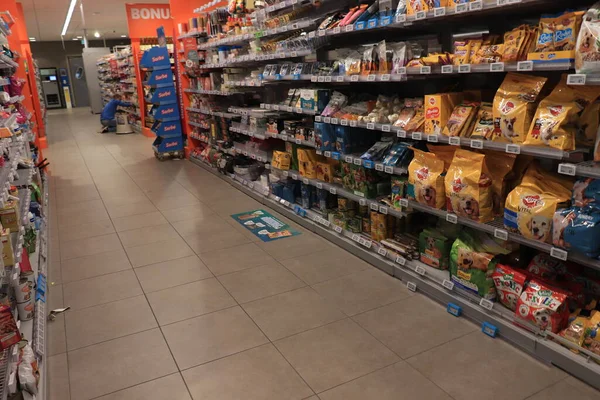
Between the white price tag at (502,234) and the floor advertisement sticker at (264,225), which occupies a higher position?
the white price tag at (502,234)

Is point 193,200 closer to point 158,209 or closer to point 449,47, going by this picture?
point 158,209

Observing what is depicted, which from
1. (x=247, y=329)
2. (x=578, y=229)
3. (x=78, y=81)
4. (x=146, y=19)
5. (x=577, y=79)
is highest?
(x=146, y=19)

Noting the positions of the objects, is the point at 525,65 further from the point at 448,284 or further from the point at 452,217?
the point at 448,284

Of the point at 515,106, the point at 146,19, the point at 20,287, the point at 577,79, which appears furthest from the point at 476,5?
the point at 146,19

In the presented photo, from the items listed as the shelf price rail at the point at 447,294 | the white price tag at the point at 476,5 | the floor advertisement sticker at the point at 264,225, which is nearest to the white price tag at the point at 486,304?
the shelf price rail at the point at 447,294

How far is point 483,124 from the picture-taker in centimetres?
284

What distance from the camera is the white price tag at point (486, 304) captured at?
2.84m

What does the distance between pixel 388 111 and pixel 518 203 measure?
55.4 inches

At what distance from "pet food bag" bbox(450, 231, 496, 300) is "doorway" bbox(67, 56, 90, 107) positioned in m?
28.9

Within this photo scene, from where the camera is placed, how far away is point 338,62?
4.01 meters

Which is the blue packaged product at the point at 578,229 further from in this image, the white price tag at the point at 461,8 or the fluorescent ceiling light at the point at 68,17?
the fluorescent ceiling light at the point at 68,17

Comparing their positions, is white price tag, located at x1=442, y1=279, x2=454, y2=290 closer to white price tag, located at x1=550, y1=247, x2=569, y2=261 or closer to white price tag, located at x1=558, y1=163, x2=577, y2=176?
white price tag, located at x1=550, y1=247, x2=569, y2=261

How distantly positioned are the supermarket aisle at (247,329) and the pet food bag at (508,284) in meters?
0.27

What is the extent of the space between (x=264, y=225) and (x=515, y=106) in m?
3.02
